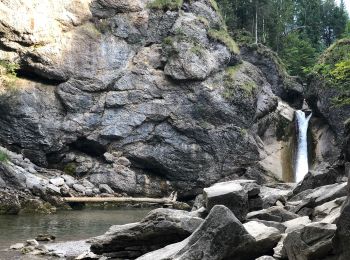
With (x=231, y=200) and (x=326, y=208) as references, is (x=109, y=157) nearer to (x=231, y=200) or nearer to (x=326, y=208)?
(x=231, y=200)

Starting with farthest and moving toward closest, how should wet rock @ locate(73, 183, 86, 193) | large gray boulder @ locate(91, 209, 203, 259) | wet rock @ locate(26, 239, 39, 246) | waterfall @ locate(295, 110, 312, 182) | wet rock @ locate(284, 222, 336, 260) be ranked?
waterfall @ locate(295, 110, 312, 182) → wet rock @ locate(73, 183, 86, 193) → wet rock @ locate(26, 239, 39, 246) → large gray boulder @ locate(91, 209, 203, 259) → wet rock @ locate(284, 222, 336, 260)

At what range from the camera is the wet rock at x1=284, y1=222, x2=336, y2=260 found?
9336mm

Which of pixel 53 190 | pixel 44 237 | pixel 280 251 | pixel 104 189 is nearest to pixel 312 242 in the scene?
pixel 280 251

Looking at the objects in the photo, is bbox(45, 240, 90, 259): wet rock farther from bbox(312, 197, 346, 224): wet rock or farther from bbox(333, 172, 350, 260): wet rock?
bbox(333, 172, 350, 260): wet rock

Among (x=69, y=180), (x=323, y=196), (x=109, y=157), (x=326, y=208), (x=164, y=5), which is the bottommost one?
(x=69, y=180)

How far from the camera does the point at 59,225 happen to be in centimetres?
2620

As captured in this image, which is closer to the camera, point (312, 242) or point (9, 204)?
point (312, 242)

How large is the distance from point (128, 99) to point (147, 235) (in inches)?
1269

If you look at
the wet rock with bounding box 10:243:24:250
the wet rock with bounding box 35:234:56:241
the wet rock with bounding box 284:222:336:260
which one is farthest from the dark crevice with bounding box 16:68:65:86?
the wet rock with bounding box 284:222:336:260

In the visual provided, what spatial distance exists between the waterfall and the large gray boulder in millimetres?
36162

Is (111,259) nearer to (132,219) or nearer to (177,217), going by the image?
(177,217)

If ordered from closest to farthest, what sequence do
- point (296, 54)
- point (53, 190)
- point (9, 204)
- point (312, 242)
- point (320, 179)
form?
point (312, 242) → point (320, 179) → point (9, 204) → point (53, 190) → point (296, 54)

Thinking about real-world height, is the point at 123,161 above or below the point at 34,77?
below

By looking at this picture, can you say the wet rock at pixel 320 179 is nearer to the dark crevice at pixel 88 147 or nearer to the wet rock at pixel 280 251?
the wet rock at pixel 280 251
